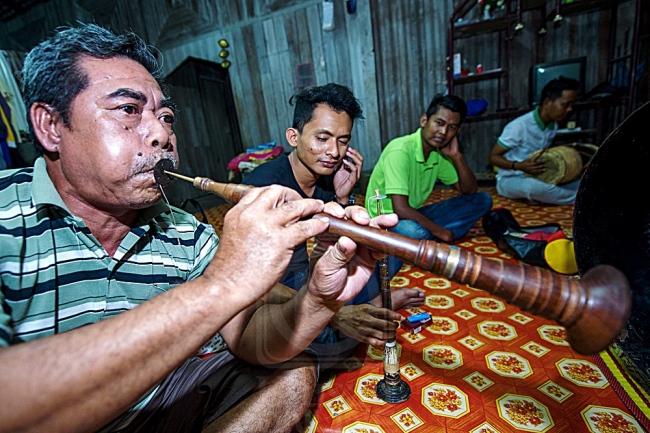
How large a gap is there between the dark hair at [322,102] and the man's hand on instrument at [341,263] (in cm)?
117

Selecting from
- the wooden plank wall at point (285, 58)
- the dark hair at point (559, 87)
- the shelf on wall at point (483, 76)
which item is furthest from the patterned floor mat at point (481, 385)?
the wooden plank wall at point (285, 58)

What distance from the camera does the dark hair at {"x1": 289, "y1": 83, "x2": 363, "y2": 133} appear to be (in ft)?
6.46

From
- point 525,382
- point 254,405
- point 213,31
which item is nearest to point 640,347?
point 525,382

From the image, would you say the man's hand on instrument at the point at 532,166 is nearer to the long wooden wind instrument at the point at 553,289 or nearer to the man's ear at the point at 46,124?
the long wooden wind instrument at the point at 553,289

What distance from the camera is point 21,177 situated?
3.12ft

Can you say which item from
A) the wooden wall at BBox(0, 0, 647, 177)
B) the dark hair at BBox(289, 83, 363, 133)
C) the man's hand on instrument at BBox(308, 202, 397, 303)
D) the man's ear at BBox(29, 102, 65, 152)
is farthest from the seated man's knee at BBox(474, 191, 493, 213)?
the man's ear at BBox(29, 102, 65, 152)

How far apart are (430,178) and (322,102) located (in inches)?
68.0

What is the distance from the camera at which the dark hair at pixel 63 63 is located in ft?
3.04

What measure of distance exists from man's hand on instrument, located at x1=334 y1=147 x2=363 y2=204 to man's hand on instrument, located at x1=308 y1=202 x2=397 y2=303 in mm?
1282

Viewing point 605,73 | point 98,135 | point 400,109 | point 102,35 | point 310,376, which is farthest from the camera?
point 400,109

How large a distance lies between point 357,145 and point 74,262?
18.9ft

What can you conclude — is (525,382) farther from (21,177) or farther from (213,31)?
(213,31)

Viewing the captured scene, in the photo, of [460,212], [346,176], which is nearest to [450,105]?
[460,212]

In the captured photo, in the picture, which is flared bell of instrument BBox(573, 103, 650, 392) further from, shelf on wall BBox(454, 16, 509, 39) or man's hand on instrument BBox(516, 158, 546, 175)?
shelf on wall BBox(454, 16, 509, 39)
